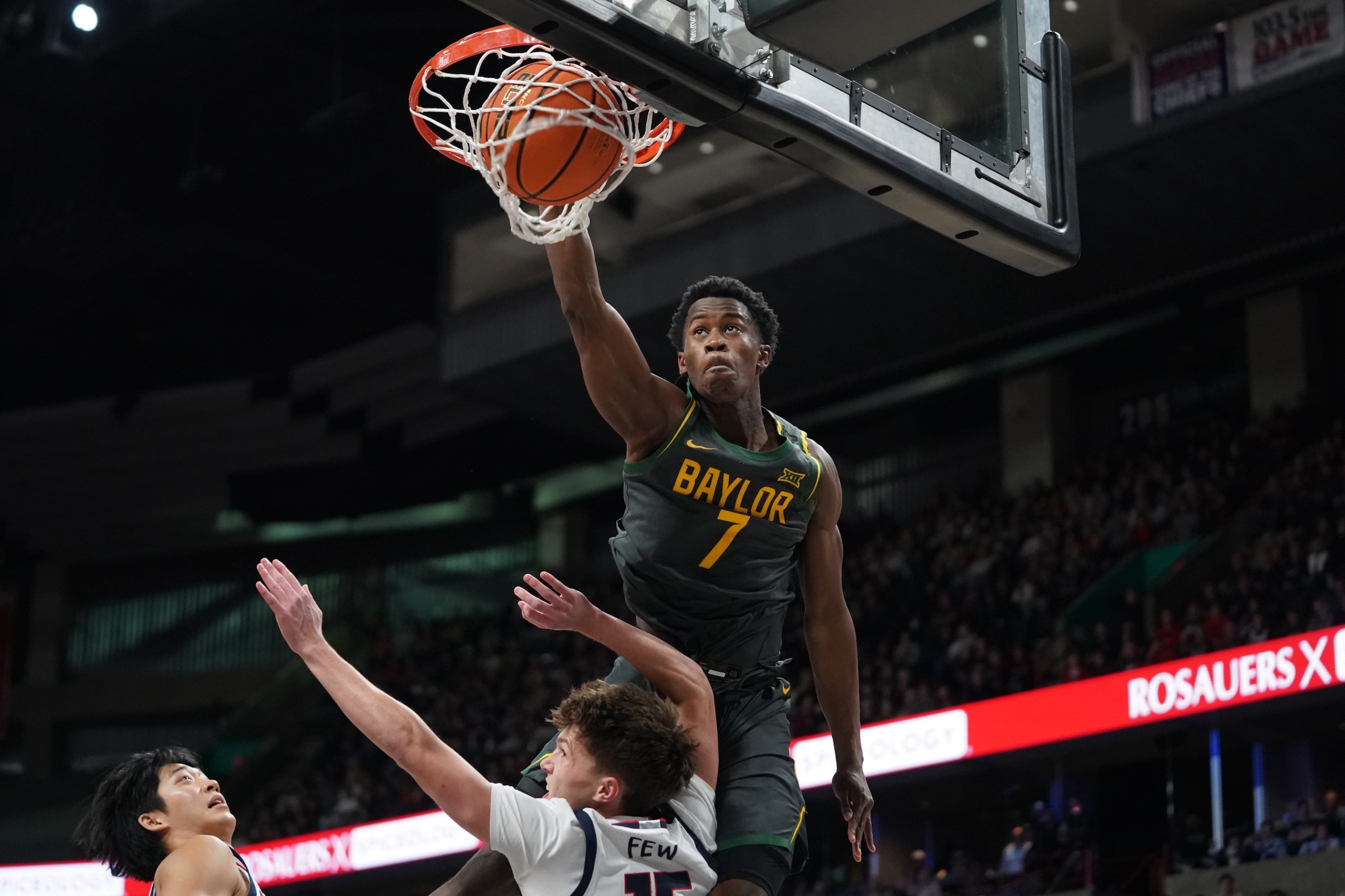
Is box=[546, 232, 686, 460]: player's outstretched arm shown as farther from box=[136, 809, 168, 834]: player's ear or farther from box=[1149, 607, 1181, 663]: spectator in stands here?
box=[1149, 607, 1181, 663]: spectator in stands

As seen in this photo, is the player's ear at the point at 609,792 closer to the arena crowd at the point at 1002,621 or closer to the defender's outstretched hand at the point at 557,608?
the defender's outstretched hand at the point at 557,608

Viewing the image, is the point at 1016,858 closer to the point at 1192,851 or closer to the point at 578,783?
the point at 1192,851

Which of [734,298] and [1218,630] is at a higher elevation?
[1218,630]

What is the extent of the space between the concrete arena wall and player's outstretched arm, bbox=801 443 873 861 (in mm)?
9020

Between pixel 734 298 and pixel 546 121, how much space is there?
2.39 ft

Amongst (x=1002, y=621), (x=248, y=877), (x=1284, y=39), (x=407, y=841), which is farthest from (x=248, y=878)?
(x=1284, y=39)

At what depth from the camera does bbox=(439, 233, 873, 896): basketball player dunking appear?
4.27 meters

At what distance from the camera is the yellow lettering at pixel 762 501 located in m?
4.46

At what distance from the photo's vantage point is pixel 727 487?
4398 millimetres

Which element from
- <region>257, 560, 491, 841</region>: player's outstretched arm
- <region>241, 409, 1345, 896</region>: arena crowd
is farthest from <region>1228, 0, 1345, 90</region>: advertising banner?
<region>257, 560, 491, 841</region>: player's outstretched arm

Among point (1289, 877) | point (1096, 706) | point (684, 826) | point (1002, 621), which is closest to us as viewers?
point (684, 826)

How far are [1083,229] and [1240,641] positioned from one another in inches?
223

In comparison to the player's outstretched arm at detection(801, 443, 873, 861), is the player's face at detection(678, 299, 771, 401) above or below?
above

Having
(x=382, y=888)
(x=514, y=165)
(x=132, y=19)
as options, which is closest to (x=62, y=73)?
(x=132, y=19)
